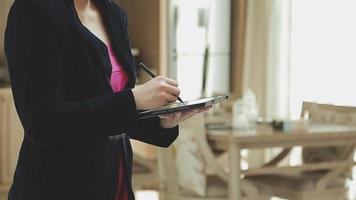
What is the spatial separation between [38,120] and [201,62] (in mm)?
4321

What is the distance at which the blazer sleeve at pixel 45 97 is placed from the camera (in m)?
0.96

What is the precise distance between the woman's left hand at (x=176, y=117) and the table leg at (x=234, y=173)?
1803mm

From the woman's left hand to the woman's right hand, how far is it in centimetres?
9

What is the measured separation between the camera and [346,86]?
4418mm

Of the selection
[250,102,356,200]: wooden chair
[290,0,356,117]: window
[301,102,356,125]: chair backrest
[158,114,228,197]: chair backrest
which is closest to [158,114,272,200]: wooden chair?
[158,114,228,197]: chair backrest

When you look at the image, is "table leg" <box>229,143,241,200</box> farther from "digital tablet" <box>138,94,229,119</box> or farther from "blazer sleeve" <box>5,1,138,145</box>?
"blazer sleeve" <box>5,1,138,145</box>

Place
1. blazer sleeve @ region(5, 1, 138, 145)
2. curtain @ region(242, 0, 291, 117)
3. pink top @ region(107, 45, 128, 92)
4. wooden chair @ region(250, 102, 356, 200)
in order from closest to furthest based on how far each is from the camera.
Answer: blazer sleeve @ region(5, 1, 138, 145) < pink top @ region(107, 45, 128, 92) < wooden chair @ region(250, 102, 356, 200) < curtain @ region(242, 0, 291, 117)

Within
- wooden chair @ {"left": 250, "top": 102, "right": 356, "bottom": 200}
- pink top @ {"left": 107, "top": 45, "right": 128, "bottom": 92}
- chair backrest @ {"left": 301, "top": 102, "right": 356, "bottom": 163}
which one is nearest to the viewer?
pink top @ {"left": 107, "top": 45, "right": 128, "bottom": 92}

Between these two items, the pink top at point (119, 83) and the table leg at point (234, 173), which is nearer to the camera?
the pink top at point (119, 83)

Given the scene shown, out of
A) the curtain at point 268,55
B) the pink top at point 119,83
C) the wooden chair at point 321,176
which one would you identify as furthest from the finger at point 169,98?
the curtain at point 268,55

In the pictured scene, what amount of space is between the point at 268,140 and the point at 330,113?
666 millimetres

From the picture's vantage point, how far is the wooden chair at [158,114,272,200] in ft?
9.75

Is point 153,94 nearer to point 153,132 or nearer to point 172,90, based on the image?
point 172,90

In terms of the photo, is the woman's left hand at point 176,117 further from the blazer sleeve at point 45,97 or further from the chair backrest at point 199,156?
the chair backrest at point 199,156
